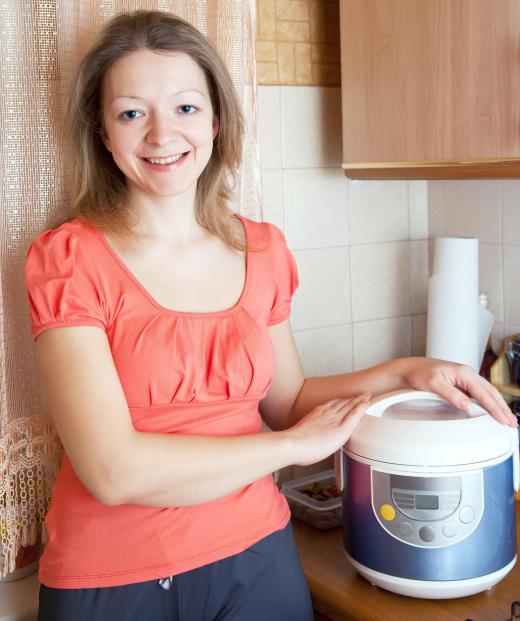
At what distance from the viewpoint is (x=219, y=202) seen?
136cm

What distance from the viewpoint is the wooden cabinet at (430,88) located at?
4.34 ft

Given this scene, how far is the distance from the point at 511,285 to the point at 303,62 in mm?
621

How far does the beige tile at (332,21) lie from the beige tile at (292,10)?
0.05 m

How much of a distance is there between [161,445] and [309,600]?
39 cm

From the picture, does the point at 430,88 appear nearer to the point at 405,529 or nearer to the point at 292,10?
the point at 292,10

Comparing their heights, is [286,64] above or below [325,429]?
above

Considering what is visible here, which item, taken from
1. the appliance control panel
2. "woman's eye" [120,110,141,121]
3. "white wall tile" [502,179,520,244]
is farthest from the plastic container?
"woman's eye" [120,110,141,121]

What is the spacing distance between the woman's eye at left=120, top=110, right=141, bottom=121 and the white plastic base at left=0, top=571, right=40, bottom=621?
76 centimetres

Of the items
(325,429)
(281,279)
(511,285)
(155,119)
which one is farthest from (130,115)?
(511,285)

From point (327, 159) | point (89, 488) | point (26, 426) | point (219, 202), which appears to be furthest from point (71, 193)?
point (327, 159)

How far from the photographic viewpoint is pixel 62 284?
3.61ft

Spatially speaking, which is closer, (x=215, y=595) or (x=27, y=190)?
(x=215, y=595)

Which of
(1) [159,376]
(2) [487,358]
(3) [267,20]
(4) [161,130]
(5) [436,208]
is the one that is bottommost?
(2) [487,358]

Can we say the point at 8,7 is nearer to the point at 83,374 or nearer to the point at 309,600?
the point at 83,374
